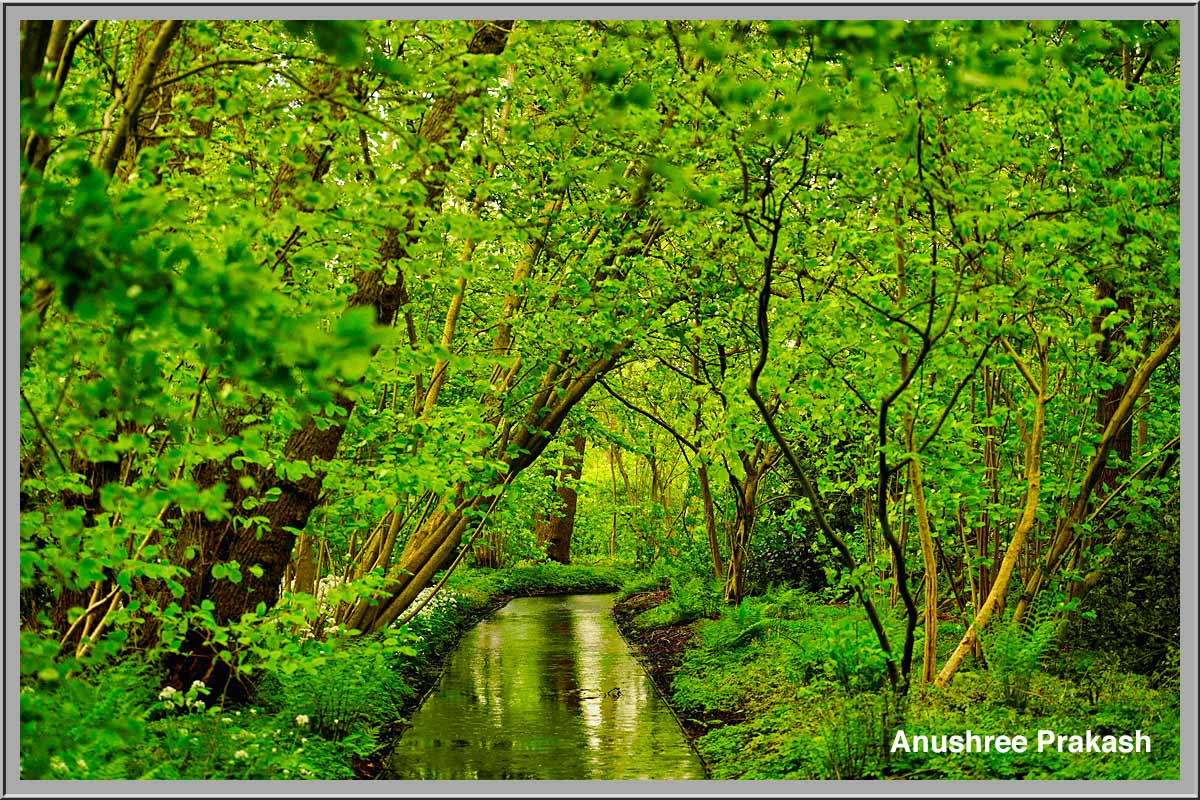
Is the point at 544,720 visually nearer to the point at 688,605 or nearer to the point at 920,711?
the point at 920,711

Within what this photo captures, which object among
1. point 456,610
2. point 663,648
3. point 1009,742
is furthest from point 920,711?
point 456,610

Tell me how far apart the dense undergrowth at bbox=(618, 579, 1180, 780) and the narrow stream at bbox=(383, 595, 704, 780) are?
52 cm

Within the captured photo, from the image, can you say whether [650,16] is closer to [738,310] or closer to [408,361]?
[408,361]

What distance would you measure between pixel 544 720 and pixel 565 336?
3804 mm

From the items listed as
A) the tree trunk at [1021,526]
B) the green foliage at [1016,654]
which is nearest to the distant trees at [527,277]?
the tree trunk at [1021,526]

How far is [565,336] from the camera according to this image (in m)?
9.97

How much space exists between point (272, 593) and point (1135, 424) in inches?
330

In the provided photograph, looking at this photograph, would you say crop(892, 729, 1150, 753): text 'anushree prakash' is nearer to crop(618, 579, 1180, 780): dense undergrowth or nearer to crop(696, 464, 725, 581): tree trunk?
crop(618, 579, 1180, 780): dense undergrowth

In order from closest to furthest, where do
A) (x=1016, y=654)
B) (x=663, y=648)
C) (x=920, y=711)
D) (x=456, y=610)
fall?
(x=920, y=711)
(x=1016, y=654)
(x=663, y=648)
(x=456, y=610)

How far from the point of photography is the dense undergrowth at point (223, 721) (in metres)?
4.78

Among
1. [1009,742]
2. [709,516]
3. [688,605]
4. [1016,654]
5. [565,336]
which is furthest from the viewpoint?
[688,605]

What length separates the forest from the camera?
4.55 m

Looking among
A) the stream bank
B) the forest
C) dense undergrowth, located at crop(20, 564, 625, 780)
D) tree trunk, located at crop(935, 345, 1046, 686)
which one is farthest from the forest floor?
dense undergrowth, located at crop(20, 564, 625, 780)

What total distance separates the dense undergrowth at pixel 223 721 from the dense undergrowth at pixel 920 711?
9.33ft
